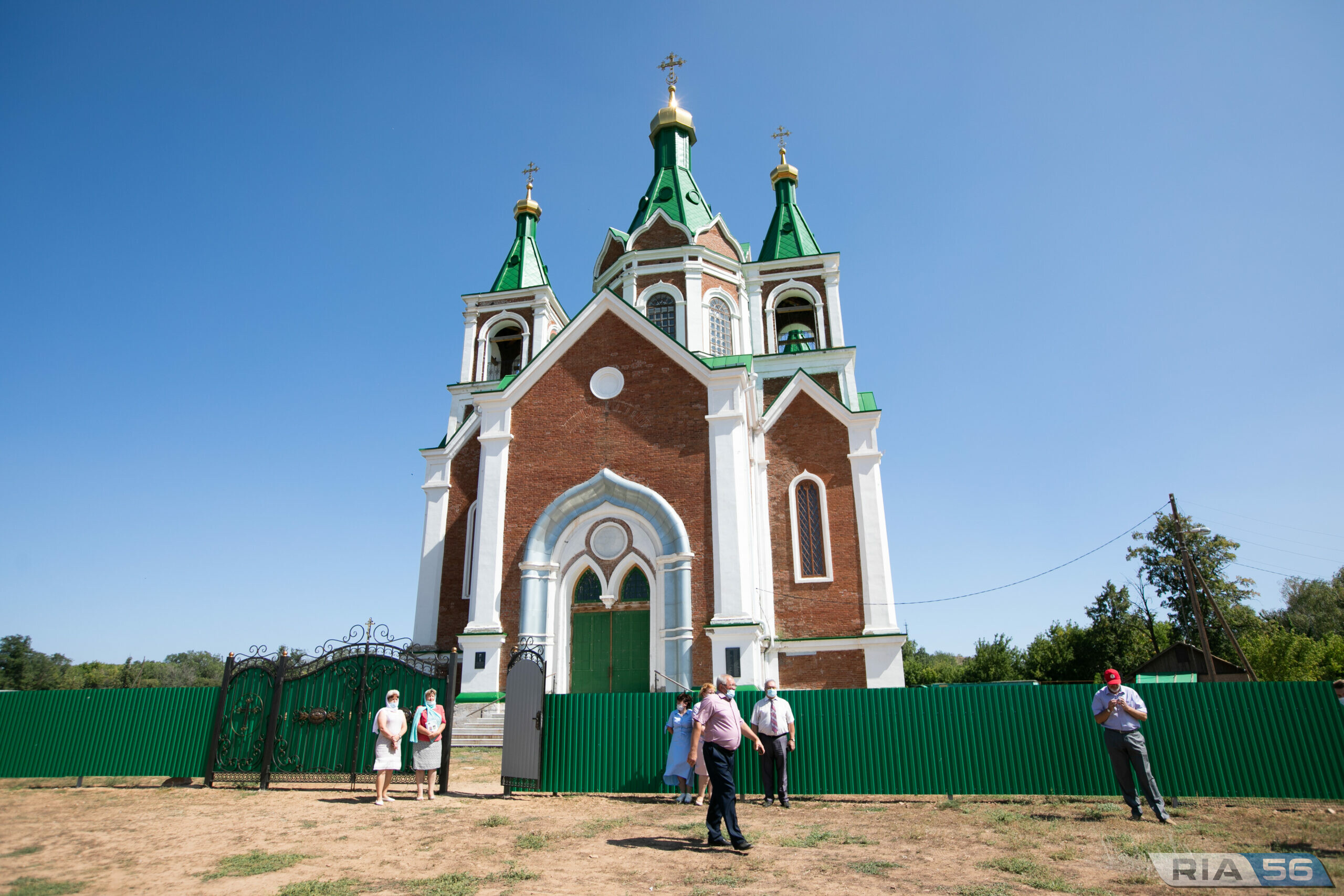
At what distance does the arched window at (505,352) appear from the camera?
25750mm

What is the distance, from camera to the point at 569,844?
7398 millimetres

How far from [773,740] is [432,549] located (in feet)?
43.0

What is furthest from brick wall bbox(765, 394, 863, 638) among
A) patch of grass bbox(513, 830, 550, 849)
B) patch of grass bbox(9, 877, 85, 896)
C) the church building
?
patch of grass bbox(9, 877, 85, 896)

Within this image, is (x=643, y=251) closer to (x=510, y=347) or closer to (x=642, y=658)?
(x=510, y=347)

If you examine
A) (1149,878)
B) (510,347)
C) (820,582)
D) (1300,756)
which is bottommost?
(1149,878)

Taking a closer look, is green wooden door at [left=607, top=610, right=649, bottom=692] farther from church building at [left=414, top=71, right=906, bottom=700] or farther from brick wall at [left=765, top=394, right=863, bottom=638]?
brick wall at [left=765, top=394, right=863, bottom=638]

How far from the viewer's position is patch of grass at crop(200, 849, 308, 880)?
6.34m

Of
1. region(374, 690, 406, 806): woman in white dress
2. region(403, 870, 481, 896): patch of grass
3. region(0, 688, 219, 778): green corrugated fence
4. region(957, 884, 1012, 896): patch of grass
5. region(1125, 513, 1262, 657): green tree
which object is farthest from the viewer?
region(1125, 513, 1262, 657): green tree

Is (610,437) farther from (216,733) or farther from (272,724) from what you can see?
(216,733)

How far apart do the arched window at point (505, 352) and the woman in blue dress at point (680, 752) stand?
17.5 metres

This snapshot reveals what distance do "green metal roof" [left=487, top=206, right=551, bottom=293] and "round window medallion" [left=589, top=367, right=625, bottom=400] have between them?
367 inches

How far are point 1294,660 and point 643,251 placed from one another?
29331 millimetres

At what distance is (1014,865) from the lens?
648 cm

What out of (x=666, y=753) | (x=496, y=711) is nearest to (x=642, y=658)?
(x=496, y=711)
